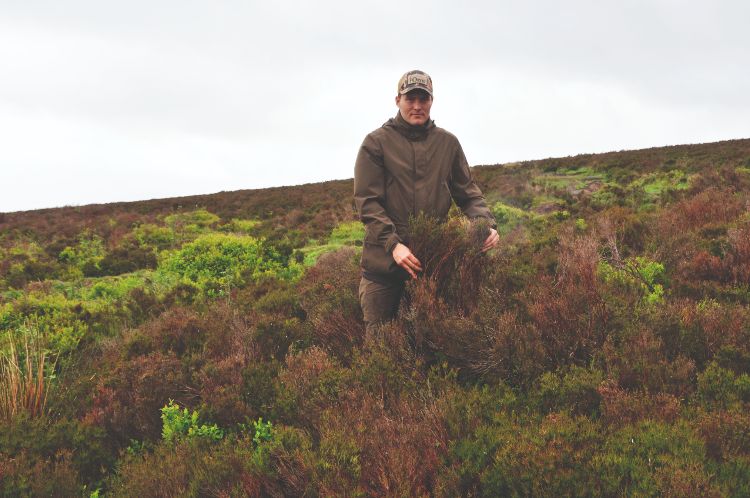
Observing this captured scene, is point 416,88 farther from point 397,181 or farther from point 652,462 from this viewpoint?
point 652,462

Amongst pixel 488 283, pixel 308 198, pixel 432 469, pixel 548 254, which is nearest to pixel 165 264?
pixel 548 254

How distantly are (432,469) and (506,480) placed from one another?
1.10 ft

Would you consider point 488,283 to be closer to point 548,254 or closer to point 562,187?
point 548,254

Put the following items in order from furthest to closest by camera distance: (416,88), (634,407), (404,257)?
1. (416,88)
2. (404,257)
3. (634,407)

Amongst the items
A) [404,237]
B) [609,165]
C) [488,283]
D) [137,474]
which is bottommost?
[137,474]

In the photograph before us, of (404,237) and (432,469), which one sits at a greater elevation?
(404,237)

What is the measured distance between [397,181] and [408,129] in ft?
1.11

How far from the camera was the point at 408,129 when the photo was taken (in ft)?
9.96

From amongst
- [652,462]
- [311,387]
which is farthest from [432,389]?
[652,462]

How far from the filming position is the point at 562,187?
17.6m

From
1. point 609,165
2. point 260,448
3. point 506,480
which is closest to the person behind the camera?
point 506,480

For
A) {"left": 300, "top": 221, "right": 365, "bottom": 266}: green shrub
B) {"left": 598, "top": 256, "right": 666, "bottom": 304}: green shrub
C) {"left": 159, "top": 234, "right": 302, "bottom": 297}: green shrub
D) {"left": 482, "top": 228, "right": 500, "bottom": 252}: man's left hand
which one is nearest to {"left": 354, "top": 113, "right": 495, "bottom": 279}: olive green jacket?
{"left": 482, "top": 228, "right": 500, "bottom": 252}: man's left hand

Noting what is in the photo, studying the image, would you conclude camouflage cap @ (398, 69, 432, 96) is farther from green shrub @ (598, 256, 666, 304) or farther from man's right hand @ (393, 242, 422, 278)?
green shrub @ (598, 256, 666, 304)

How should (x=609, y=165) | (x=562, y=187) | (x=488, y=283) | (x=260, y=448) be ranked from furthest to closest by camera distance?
(x=609, y=165)
(x=562, y=187)
(x=488, y=283)
(x=260, y=448)
